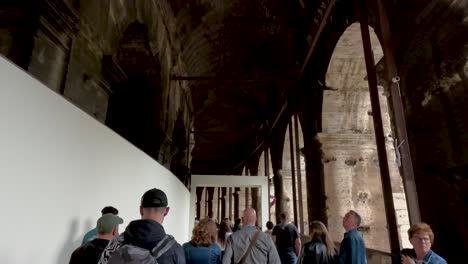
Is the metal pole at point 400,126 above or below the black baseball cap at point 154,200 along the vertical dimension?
above

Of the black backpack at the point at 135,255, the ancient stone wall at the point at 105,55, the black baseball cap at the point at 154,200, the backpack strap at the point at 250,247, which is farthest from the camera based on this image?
the ancient stone wall at the point at 105,55

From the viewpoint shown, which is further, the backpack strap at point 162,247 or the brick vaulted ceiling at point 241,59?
the brick vaulted ceiling at point 241,59

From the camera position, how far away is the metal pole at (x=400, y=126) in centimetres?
280

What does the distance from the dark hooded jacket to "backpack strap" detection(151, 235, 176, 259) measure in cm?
1

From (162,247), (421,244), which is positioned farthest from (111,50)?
(421,244)

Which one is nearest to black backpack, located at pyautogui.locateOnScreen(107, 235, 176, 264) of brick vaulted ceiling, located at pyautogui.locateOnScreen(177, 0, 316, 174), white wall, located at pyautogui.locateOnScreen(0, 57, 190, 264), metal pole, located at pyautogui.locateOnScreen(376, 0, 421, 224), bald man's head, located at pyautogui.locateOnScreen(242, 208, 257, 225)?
white wall, located at pyautogui.locateOnScreen(0, 57, 190, 264)

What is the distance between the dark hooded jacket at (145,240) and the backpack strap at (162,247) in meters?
0.01

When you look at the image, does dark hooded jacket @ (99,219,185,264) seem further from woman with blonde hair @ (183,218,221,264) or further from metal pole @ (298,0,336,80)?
metal pole @ (298,0,336,80)

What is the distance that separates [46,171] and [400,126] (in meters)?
2.95

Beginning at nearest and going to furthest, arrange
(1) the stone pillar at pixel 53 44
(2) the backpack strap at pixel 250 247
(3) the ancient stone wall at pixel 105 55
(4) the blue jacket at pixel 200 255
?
(4) the blue jacket at pixel 200 255, (2) the backpack strap at pixel 250 247, (1) the stone pillar at pixel 53 44, (3) the ancient stone wall at pixel 105 55

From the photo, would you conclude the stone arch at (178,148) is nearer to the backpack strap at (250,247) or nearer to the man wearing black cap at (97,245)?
the backpack strap at (250,247)

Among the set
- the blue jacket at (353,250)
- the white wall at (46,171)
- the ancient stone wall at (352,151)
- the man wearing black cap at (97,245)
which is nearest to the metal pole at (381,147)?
the blue jacket at (353,250)

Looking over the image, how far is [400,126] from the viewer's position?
9.89ft

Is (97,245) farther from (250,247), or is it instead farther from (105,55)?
(105,55)
